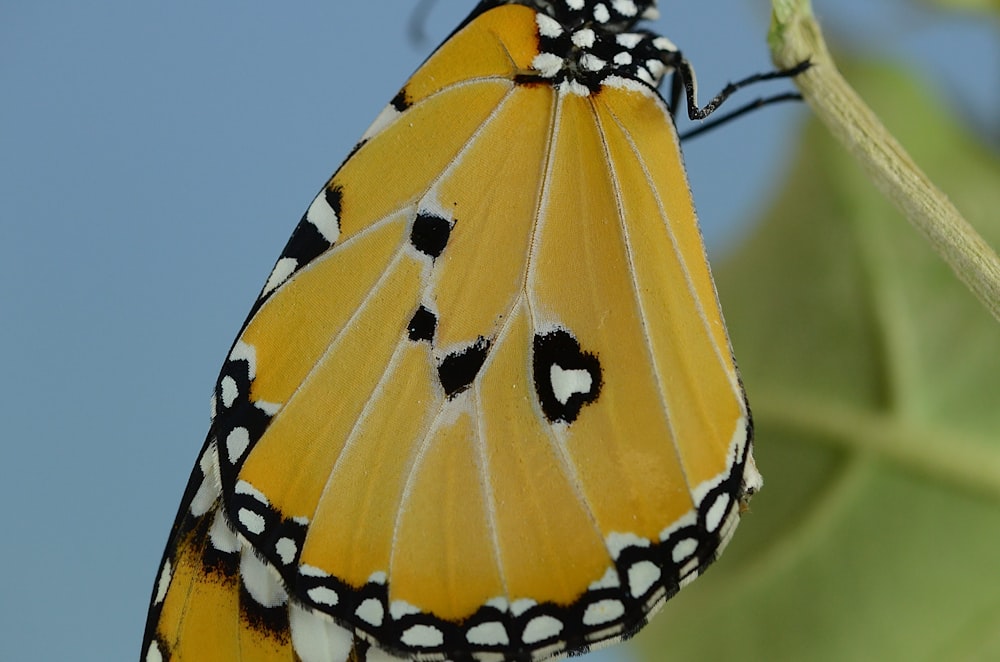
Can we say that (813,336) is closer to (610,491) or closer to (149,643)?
(610,491)

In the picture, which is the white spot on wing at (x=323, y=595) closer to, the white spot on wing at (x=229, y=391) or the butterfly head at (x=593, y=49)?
the white spot on wing at (x=229, y=391)

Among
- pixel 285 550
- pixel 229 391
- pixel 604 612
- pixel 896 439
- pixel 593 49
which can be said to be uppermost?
pixel 593 49

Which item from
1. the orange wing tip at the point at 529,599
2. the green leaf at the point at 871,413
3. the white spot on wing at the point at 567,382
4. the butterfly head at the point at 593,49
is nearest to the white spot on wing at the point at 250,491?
the orange wing tip at the point at 529,599

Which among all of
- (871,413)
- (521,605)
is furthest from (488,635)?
(871,413)

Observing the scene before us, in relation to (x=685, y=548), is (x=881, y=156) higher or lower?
higher

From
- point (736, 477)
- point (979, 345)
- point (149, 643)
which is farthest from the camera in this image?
point (979, 345)

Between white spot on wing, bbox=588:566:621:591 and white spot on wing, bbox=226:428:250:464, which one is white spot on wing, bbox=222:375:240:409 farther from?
white spot on wing, bbox=588:566:621:591

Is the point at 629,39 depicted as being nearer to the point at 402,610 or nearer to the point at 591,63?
the point at 591,63

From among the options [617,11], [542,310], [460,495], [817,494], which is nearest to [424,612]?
[460,495]
